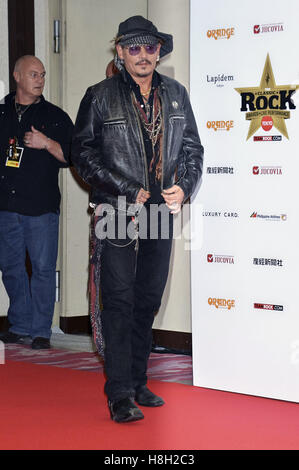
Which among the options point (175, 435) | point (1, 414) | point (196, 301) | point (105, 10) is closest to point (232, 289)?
point (196, 301)

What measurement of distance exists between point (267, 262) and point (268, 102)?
779 millimetres

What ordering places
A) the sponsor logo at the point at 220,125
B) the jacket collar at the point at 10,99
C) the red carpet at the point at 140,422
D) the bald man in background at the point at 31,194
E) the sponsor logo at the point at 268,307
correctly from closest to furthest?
1. the red carpet at the point at 140,422
2. the sponsor logo at the point at 268,307
3. the sponsor logo at the point at 220,125
4. the bald man in background at the point at 31,194
5. the jacket collar at the point at 10,99

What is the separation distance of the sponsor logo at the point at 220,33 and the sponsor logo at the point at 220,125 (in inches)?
16.4

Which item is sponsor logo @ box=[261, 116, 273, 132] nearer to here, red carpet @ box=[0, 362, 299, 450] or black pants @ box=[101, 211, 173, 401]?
black pants @ box=[101, 211, 173, 401]

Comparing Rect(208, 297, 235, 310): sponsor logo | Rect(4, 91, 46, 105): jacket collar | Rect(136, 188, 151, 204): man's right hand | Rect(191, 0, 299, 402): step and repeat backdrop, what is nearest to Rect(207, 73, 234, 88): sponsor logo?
Rect(191, 0, 299, 402): step and repeat backdrop

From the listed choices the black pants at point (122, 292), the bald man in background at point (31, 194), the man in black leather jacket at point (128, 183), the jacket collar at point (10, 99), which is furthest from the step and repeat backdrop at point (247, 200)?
the jacket collar at point (10, 99)

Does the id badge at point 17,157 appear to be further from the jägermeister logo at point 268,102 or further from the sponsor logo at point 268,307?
the sponsor logo at point 268,307

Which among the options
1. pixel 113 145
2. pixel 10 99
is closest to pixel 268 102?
pixel 113 145

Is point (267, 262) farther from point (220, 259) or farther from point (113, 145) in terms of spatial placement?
point (113, 145)

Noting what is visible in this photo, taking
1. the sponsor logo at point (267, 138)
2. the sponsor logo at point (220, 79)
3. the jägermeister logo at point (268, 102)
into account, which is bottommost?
the sponsor logo at point (267, 138)

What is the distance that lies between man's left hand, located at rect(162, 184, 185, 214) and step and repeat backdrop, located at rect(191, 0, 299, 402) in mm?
510

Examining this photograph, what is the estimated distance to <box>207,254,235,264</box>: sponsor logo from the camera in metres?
4.08

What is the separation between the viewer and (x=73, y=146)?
367cm

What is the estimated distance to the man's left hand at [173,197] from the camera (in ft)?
11.8
